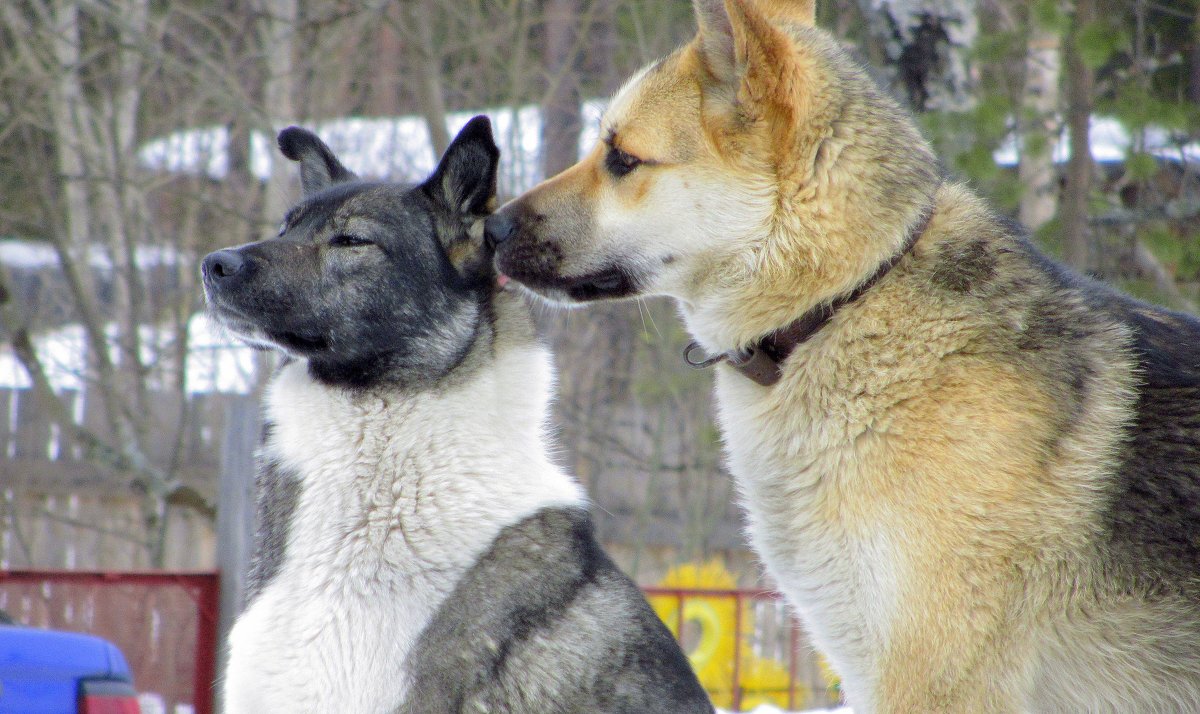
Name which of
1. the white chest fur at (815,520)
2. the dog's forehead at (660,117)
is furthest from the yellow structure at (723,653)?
the dog's forehead at (660,117)

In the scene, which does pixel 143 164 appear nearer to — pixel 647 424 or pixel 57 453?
pixel 57 453

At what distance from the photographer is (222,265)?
2775 mm

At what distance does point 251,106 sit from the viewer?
726cm

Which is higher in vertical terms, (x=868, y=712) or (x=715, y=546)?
(x=868, y=712)

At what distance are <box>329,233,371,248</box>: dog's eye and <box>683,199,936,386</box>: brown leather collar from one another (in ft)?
3.17

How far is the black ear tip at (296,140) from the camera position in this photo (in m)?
3.27

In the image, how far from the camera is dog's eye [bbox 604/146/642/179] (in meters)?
2.62

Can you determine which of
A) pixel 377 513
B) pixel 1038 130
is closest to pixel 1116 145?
pixel 1038 130

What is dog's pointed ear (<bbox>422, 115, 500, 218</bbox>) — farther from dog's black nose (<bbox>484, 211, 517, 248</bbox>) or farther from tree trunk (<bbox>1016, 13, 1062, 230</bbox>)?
tree trunk (<bbox>1016, 13, 1062, 230</bbox>)

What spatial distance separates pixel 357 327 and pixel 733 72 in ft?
3.58

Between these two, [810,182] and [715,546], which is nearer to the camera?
[810,182]

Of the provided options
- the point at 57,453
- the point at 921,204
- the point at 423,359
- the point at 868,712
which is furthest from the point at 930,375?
the point at 57,453

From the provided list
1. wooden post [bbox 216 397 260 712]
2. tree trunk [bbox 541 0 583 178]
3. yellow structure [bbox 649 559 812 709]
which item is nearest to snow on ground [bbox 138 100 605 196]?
tree trunk [bbox 541 0 583 178]

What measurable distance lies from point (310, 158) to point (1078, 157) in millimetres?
4629
